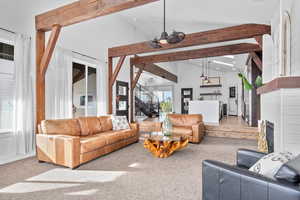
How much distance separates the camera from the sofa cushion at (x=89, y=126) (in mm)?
→ 4117

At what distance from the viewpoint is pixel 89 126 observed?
4273 millimetres

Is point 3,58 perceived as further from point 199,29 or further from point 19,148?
point 199,29

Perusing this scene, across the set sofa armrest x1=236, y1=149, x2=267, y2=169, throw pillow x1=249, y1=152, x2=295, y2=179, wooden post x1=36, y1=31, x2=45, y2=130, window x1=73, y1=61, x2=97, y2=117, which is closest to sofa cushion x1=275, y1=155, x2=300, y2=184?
throw pillow x1=249, y1=152, x2=295, y2=179

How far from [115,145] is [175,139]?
4.74 feet

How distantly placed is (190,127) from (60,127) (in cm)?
344

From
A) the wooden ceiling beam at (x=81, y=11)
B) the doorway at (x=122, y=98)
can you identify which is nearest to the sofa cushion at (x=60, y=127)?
the wooden ceiling beam at (x=81, y=11)

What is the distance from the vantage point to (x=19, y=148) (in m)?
3.65

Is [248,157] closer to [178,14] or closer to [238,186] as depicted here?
[238,186]

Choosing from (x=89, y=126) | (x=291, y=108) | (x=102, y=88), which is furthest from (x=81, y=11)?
(x=291, y=108)

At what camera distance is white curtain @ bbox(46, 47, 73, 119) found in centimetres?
428

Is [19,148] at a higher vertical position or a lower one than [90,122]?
lower

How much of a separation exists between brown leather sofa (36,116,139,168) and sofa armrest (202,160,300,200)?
2.31m

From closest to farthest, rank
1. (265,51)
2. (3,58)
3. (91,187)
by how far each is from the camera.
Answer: (91,187) → (3,58) → (265,51)

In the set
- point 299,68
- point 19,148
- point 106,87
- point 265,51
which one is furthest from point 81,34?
point 299,68
